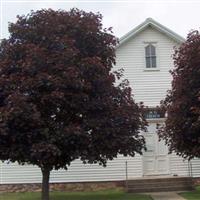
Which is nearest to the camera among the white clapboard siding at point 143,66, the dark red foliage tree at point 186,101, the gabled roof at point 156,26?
the dark red foliage tree at point 186,101

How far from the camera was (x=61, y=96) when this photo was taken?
16062mm

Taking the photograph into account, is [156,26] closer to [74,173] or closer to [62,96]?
[74,173]

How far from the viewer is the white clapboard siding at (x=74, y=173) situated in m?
24.2

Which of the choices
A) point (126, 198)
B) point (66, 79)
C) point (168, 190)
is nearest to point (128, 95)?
point (66, 79)

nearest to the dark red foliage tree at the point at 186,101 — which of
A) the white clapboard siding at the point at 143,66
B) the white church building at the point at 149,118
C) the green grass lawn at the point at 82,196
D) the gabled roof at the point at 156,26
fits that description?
the green grass lawn at the point at 82,196

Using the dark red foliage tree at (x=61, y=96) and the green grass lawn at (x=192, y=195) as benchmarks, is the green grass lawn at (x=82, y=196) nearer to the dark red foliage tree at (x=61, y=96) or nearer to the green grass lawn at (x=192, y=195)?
the green grass lawn at (x=192, y=195)

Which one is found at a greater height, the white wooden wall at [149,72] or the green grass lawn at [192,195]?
the white wooden wall at [149,72]

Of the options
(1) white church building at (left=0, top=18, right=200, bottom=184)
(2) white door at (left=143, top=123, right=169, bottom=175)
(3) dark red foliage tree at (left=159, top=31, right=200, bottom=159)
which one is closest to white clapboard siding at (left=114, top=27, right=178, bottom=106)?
(1) white church building at (left=0, top=18, right=200, bottom=184)

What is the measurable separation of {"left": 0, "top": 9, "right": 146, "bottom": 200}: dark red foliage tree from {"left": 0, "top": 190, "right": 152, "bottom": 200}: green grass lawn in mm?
3237

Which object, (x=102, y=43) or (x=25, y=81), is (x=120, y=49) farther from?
(x=25, y=81)

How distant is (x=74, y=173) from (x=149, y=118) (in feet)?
13.8

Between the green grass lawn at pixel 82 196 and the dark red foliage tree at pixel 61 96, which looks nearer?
the dark red foliage tree at pixel 61 96

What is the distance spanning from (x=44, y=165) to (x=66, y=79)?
2.95m

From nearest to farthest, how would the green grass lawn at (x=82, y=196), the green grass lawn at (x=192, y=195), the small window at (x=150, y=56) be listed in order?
the green grass lawn at (x=192, y=195), the green grass lawn at (x=82, y=196), the small window at (x=150, y=56)
